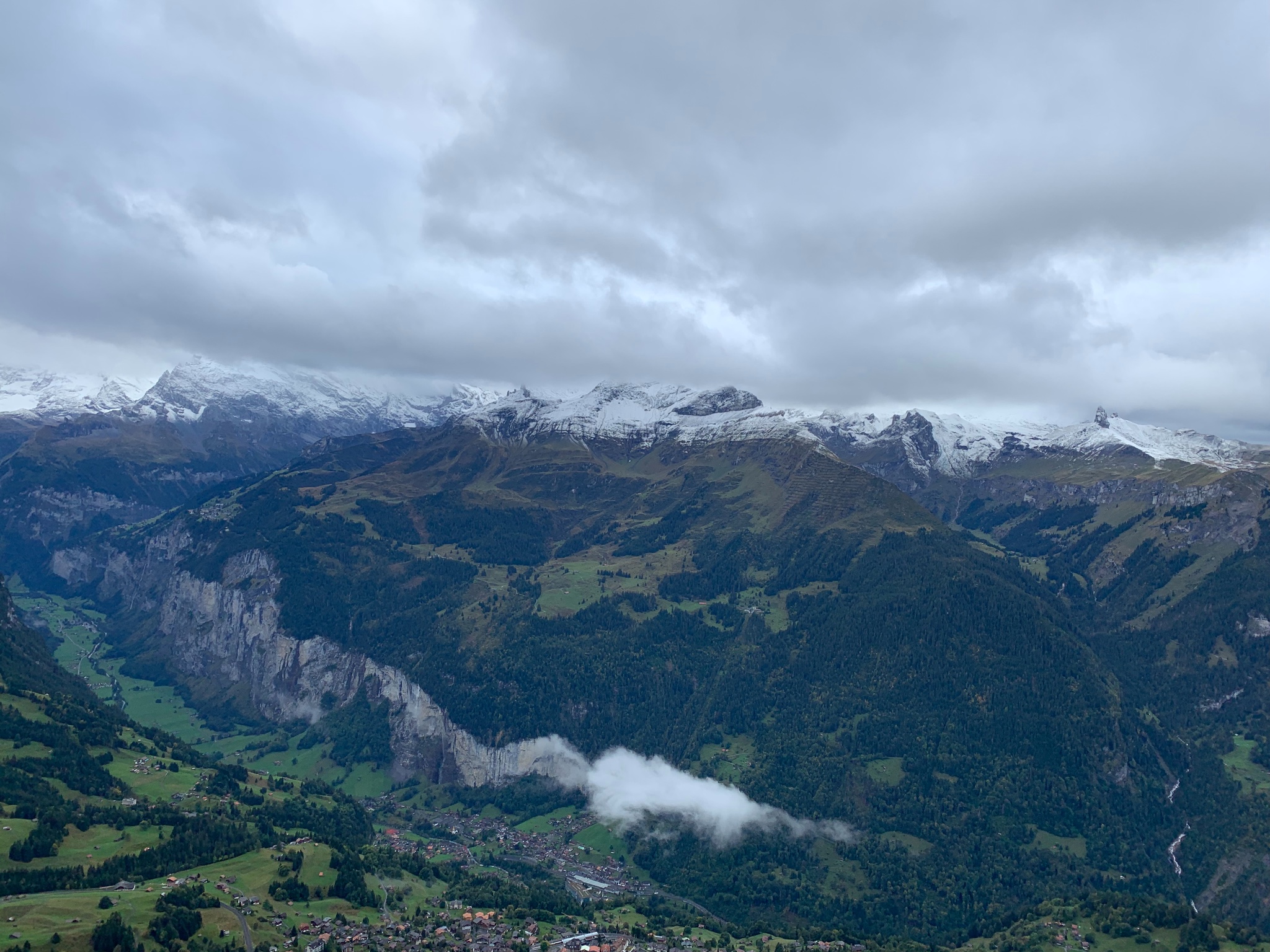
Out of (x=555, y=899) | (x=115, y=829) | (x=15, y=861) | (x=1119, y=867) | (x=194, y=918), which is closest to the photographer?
(x=194, y=918)

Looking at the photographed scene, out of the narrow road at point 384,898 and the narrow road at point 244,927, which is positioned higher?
the narrow road at point 244,927

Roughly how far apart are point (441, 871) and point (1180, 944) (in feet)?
447

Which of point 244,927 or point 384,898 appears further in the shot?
point 384,898

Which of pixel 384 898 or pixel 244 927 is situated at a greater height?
pixel 244 927

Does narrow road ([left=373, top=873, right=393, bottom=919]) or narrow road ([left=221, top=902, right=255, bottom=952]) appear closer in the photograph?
narrow road ([left=221, top=902, right=255, bottom=952])

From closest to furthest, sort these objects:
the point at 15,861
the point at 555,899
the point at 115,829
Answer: the point at 15,861 < the point at 115,829 < the point at 555,899

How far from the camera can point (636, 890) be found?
198500 mm

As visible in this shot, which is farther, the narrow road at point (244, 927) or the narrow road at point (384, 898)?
the narrow road at point (384, 898)

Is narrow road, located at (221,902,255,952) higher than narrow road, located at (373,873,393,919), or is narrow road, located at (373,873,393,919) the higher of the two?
narrow road, located at (221,902,255,952)

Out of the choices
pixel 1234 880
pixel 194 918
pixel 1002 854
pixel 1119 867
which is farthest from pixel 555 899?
pixel 1234 880

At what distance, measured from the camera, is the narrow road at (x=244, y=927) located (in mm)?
121312

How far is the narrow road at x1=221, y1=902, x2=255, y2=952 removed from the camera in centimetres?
12131

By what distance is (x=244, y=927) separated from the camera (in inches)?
4936

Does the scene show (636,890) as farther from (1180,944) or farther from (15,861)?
(15,861)
